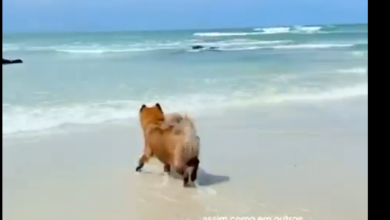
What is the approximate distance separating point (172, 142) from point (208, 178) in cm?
28

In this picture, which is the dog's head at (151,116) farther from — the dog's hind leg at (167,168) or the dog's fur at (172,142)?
the dog's hind leg at (167,168)

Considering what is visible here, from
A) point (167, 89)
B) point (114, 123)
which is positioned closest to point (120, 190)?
point (114, 123)

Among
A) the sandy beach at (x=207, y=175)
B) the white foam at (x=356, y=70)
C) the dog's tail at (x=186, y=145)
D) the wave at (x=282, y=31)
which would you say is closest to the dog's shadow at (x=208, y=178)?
the sandy beach at (x=207, y=175)

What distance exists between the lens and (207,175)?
8.93 feet

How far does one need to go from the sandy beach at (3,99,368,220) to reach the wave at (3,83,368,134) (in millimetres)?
289

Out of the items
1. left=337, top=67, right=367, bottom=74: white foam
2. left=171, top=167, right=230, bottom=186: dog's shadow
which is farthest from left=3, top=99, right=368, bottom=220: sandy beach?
left=337, top=67, right=367, bottom=74: white foam

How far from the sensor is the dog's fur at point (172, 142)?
8.13 ft

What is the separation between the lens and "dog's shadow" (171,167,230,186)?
2613 millimetres

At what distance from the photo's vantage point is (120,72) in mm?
7418

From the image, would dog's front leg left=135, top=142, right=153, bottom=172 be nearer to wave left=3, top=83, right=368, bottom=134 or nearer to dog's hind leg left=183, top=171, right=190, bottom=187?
dog's hind leg left=183, top=171, right=190, bottom=187

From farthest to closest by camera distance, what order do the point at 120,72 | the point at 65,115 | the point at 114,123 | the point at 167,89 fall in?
the point at 120,72 < the point at 167,89 < the point at 65,115 < the point at 114,123

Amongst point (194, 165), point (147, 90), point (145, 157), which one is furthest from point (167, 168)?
point (147, 90)
